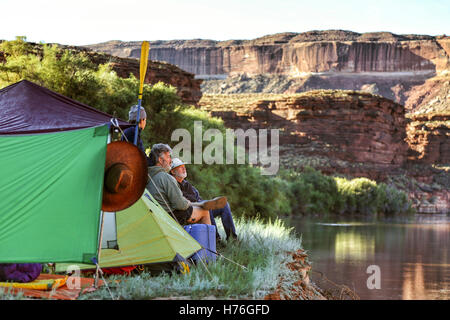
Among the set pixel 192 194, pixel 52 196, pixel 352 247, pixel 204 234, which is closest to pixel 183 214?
pixel 204 234

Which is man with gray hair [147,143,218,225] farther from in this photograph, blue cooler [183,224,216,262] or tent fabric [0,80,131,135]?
tent fabric [0,80,131,135]

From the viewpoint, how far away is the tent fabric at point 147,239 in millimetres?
6430

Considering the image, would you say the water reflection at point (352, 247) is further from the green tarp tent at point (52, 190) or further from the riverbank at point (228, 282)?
the green tarp tent at point (52, 190)

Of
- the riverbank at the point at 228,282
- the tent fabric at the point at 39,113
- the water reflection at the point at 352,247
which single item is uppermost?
the tent fabric at the point at 39,113

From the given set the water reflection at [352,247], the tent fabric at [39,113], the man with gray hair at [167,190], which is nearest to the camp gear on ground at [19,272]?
the tent fabric at [39,113]

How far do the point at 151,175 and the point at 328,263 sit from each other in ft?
41.1

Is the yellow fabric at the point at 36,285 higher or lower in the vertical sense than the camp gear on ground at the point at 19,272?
lower

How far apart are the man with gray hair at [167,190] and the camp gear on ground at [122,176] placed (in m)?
0.82

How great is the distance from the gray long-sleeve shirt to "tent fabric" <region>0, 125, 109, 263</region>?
1087mm

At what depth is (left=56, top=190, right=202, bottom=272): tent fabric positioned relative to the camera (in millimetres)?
6430

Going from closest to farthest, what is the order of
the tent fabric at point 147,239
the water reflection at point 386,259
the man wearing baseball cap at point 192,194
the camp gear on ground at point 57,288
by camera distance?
the camp gear on ground at point 57,288, the tent fabric at point 147,239, the man wearing baseball cap at point 192,194, the water reflection at point 386,259

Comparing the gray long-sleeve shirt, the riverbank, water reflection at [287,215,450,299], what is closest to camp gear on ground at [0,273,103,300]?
the riverbank
